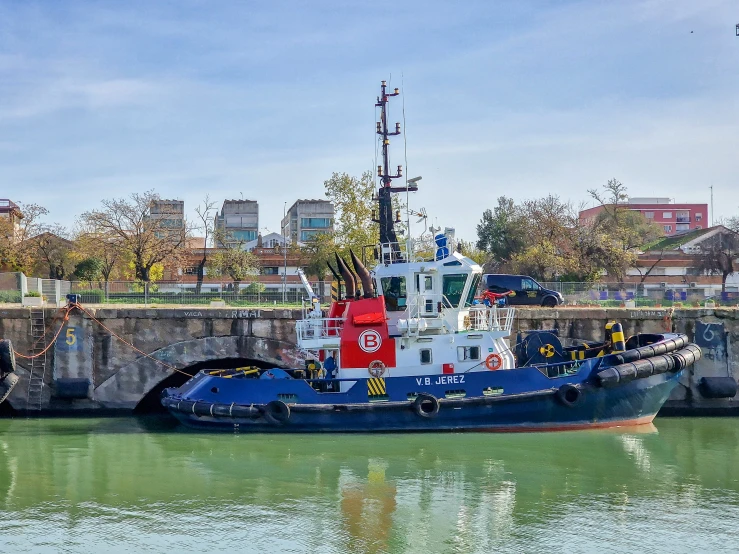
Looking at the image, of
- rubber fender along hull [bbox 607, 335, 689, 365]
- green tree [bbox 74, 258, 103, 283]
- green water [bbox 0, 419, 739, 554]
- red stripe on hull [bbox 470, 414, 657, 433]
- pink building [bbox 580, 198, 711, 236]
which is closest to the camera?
green water [bbox 0, 419, 739, 554]

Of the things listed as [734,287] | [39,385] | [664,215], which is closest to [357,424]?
[39,385]

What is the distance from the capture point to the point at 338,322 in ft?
68.3

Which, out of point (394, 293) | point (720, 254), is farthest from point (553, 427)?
point (720, 254)

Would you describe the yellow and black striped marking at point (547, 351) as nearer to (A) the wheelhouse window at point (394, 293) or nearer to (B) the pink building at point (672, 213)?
(A) the wheelhouse window at point (394, 293)

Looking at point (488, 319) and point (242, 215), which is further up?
point (242, 215)

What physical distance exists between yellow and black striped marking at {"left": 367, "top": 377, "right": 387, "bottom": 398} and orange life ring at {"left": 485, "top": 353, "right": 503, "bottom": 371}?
2580 mm

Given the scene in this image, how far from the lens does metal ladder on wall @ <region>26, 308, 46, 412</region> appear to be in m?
22.6

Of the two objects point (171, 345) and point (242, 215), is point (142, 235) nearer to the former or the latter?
point (171, 345)

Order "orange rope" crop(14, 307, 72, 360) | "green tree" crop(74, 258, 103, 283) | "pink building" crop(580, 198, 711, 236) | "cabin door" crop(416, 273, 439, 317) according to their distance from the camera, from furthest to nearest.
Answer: "pink building" crop(580, 198, 711, 236), "green tree" crop(74, 258, 103, 283), "orange rope" crop(14, 307, 72, 360), "cabin door" crop(416, 273, 439, 317)

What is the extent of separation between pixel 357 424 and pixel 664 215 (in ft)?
217

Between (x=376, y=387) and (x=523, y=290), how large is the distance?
949cm

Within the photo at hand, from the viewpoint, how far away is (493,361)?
20.1 meters

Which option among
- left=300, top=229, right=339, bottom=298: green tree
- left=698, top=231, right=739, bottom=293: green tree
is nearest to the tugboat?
left=300, top=229, right=339, bottom=298: green tree

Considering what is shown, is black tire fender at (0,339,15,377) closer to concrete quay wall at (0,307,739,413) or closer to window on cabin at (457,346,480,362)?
concrete quay wall at (0,307,739,413)
